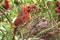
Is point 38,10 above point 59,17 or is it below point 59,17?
above

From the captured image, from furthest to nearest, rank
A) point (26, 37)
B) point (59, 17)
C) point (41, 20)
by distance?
point (59, 17) < point (41, 20) < point (26, 37)

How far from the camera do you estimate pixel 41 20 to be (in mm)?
1623

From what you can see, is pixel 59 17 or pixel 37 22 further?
pixel 59 17

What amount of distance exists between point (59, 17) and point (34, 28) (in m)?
0.44

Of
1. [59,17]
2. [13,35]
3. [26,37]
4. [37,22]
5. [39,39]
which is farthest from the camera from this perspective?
[59,17]

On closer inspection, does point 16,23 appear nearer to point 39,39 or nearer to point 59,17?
point 39,39

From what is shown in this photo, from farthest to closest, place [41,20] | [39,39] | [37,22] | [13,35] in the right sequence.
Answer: [41,20]
[37,22]
[39,39]
[13,35]

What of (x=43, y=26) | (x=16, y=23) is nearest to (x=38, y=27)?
(x=43, y=26)

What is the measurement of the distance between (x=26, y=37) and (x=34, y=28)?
0.70 ft

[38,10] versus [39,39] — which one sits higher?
[38,10]

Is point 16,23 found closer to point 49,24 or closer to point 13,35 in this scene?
point 13,35

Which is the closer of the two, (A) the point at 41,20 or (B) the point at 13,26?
(B) the point at 13,26

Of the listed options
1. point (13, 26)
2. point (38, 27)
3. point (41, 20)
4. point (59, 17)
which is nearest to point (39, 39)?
point (38, 27)

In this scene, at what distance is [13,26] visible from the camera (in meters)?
1.05
